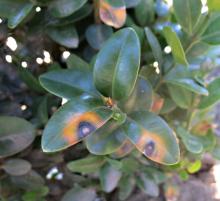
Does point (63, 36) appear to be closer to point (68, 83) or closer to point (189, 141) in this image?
point (68, 83)

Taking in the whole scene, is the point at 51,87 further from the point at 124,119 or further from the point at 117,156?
the point at 117,156

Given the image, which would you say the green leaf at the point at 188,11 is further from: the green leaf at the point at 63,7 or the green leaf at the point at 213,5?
the green leaf at the point at 63,7

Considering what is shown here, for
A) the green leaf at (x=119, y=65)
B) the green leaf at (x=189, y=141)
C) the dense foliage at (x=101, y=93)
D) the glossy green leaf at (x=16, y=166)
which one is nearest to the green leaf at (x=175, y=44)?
the dense foliage at (x=101, y=93)

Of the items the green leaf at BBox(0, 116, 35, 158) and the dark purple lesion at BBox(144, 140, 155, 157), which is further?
the green leaf at BBox(0, 116, 35, 158)

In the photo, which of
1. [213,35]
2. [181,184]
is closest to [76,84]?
[213,35]

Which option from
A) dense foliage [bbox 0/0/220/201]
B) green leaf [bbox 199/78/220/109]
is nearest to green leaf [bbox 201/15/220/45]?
dense foliage [bbox 0/0/220/201]

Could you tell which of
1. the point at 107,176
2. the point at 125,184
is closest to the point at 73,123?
the point at 107,176

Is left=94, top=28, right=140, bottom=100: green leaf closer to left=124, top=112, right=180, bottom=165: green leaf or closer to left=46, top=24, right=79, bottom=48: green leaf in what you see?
left=124, top=112, right=180, bottom=165: green leaf
